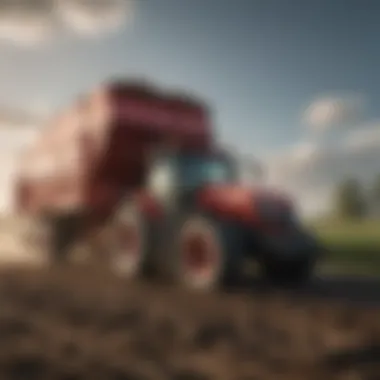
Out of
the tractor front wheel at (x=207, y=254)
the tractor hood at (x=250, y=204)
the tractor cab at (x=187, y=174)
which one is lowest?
the tractor front wheel at (x=207, y=254)

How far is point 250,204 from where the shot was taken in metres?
4.49

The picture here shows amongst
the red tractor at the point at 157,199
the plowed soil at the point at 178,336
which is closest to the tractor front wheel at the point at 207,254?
the red tractor at the point at 157,199

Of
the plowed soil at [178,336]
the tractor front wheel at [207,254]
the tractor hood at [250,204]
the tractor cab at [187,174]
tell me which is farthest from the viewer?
the tractor cab at [187,174]

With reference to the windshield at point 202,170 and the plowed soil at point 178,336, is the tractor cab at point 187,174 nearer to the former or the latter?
the windshield at point 202,170

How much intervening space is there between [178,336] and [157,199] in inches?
79.2

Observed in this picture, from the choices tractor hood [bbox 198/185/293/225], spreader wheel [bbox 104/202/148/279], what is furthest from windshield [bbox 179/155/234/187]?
spreader wheel [bbox 104/202/148/279]

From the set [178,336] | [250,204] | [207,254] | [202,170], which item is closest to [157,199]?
[202,170]

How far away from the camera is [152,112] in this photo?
18.2 ft

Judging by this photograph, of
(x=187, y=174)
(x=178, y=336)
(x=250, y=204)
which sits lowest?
(x=178, y=336)

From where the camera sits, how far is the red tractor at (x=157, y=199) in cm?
452

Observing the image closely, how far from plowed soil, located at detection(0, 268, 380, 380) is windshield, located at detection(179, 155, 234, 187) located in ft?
3.57

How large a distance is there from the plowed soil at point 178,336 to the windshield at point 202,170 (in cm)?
109

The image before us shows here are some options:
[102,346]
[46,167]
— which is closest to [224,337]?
[102,346]

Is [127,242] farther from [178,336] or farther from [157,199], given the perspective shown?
[178,336]
